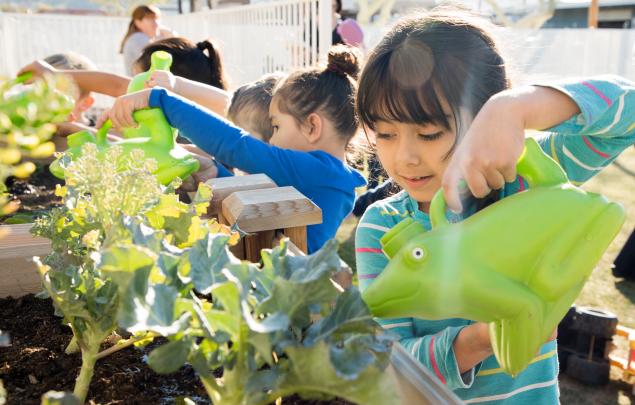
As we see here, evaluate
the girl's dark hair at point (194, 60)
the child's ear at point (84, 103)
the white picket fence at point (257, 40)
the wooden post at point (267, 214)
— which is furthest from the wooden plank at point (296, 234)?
the white picket fence at point (257, 40)

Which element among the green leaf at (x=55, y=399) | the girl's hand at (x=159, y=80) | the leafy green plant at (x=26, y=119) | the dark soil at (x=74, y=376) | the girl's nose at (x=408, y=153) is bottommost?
the dark soil at (x=74, y=376)

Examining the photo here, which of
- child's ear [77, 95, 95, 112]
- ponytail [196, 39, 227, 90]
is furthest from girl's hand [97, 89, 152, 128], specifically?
ponytail [196, 39, 227, 90]

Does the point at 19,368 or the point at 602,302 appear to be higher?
the point at 19,368

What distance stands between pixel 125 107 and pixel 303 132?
0.64 m

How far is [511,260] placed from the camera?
57 centimetres

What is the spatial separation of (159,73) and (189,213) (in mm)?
970

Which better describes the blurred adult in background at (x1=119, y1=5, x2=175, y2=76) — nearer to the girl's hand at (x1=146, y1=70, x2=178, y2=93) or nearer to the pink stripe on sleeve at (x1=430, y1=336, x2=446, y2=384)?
the girl's hand at (x1=146, y1=70, x2=178, y2=93)

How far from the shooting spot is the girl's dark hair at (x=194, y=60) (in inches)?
103

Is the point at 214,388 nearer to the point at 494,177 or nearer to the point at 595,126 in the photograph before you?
the point at 494,177

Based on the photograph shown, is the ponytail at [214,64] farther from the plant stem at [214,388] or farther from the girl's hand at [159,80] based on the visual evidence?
the plant stem at [214,388]

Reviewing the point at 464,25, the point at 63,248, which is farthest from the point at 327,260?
the point at 464,25

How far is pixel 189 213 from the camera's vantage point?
0.69 meters

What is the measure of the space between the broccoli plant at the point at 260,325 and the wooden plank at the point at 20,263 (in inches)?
24.8

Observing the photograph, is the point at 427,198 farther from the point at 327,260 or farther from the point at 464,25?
the point at 327,260
